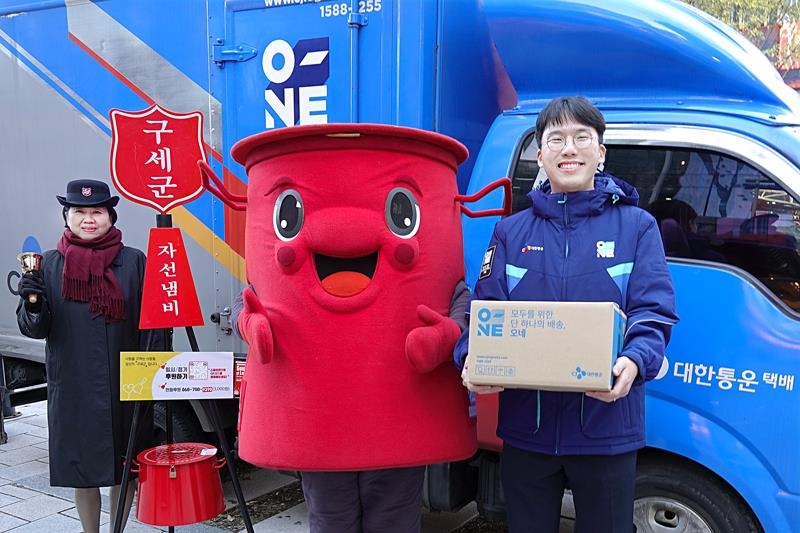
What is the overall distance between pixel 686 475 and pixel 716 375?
0.42 meters

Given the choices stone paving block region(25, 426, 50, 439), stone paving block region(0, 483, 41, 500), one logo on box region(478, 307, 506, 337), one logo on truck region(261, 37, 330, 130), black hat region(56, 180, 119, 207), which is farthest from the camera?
stone paving block region(25, 426, 50, 439)

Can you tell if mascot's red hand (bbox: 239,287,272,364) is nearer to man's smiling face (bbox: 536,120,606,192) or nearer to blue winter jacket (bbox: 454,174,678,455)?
blue winter jacket (bbox: 454,174,678,455)

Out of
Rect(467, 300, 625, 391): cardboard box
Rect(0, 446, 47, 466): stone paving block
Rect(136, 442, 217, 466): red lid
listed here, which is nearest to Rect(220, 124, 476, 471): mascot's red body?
Rect(467, 300, 625, 391): cardboard box

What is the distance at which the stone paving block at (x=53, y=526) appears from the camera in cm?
377

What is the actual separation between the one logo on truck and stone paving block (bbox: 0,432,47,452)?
11.5ft

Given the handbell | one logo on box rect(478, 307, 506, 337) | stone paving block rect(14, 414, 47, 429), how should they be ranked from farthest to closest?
1. stone paving block rect(14, 414, 47, 429)
2. the handbell
3. one logo on box rect(478, 307, 506, 337)

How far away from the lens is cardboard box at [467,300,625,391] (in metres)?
1.75

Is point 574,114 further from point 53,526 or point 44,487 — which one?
point 44,487

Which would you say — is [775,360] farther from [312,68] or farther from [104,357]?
[104,357]

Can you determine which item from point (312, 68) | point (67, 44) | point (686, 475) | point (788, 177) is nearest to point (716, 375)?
point (686, 475)

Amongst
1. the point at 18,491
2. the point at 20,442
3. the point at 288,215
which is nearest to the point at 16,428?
the point at 20,442

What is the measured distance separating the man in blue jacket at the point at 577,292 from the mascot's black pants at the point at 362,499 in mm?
338

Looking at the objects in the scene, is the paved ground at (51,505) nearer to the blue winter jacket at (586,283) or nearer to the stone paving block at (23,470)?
the stone paving block at (23,470)

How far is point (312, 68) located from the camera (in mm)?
3189
